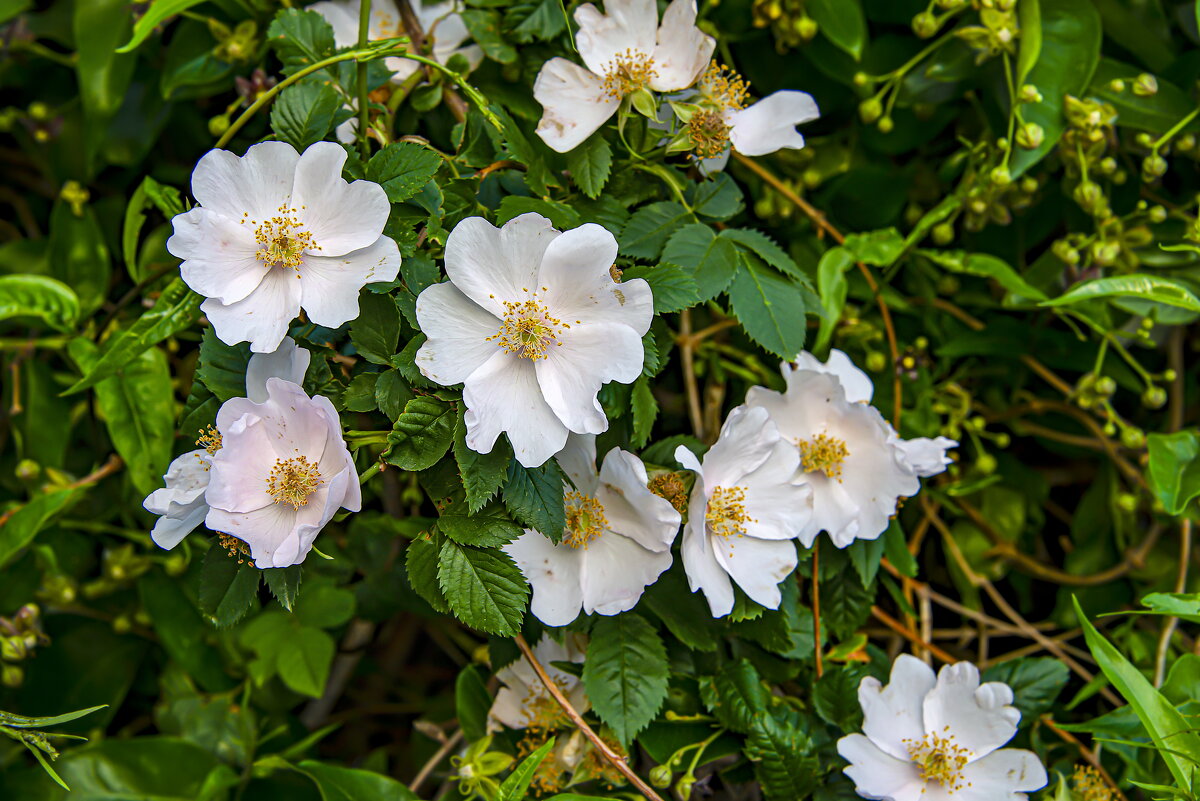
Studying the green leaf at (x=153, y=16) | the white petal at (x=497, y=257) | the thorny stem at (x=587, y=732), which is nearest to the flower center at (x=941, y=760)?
the thorny stem at (x=587, y=732)

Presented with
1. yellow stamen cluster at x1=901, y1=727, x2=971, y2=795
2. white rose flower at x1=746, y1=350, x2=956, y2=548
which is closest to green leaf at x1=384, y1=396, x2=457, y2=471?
white rose flower at x1=746, y1=350, x2=956, y2=548

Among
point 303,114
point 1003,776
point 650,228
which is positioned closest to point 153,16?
point 303,114

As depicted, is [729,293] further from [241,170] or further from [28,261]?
[28,261]

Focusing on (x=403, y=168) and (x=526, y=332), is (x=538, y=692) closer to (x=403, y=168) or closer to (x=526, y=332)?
(x=526, y=332)

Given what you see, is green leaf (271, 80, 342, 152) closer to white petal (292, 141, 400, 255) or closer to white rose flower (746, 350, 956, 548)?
white petal (292, 141, 400, 255)

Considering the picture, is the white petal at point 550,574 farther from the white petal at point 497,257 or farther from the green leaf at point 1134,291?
the green leaf at point 1134,291

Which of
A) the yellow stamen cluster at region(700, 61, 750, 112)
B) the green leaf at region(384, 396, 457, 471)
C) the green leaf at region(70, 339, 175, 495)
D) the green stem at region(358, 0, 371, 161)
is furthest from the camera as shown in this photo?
the green leaf at region(70, 339, 175, 495)

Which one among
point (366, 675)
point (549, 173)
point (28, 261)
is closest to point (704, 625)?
point (549, 173)

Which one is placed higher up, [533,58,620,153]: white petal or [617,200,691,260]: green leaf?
[533,58,620,153]: white petal
